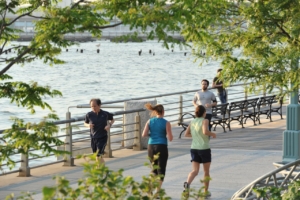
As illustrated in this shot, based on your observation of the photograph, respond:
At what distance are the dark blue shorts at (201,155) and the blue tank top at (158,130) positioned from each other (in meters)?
0.54

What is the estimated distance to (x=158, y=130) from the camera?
12.3 metres

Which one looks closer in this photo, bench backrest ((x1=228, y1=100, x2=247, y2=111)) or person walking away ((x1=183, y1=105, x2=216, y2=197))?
person walking away ((x1=183, y1=105, x2=216, y2=197))

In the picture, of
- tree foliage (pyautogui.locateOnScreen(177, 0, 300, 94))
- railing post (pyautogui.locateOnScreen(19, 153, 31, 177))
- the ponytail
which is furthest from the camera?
railing post (pyautogui.locateOnScreen(19, 153, 31, 177))

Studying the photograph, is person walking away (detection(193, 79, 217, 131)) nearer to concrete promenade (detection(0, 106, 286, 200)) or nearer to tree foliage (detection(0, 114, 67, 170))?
concrete promenade (detection(0, 106, 286, 200))

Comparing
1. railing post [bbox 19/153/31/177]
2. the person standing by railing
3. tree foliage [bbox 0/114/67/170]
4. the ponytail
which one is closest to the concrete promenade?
railing post [bbox 19/153/31/177]

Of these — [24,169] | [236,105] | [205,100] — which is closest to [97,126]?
[24,169]

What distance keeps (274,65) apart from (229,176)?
9.85ft

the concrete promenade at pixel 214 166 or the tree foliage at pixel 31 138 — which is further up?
the tree foliage at pixel 31 138

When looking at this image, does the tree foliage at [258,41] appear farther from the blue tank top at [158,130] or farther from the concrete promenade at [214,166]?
the concrete promenade at [214,166]

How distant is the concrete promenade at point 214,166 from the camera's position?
45.2 ft

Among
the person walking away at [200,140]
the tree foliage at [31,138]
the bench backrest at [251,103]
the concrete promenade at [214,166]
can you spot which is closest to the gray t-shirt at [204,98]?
the concrete promenade at [214,166]

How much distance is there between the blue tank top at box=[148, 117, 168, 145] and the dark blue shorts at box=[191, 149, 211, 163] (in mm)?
537

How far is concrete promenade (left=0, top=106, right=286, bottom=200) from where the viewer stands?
13789mm

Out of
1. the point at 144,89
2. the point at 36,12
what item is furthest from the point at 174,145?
the point at 144,89
